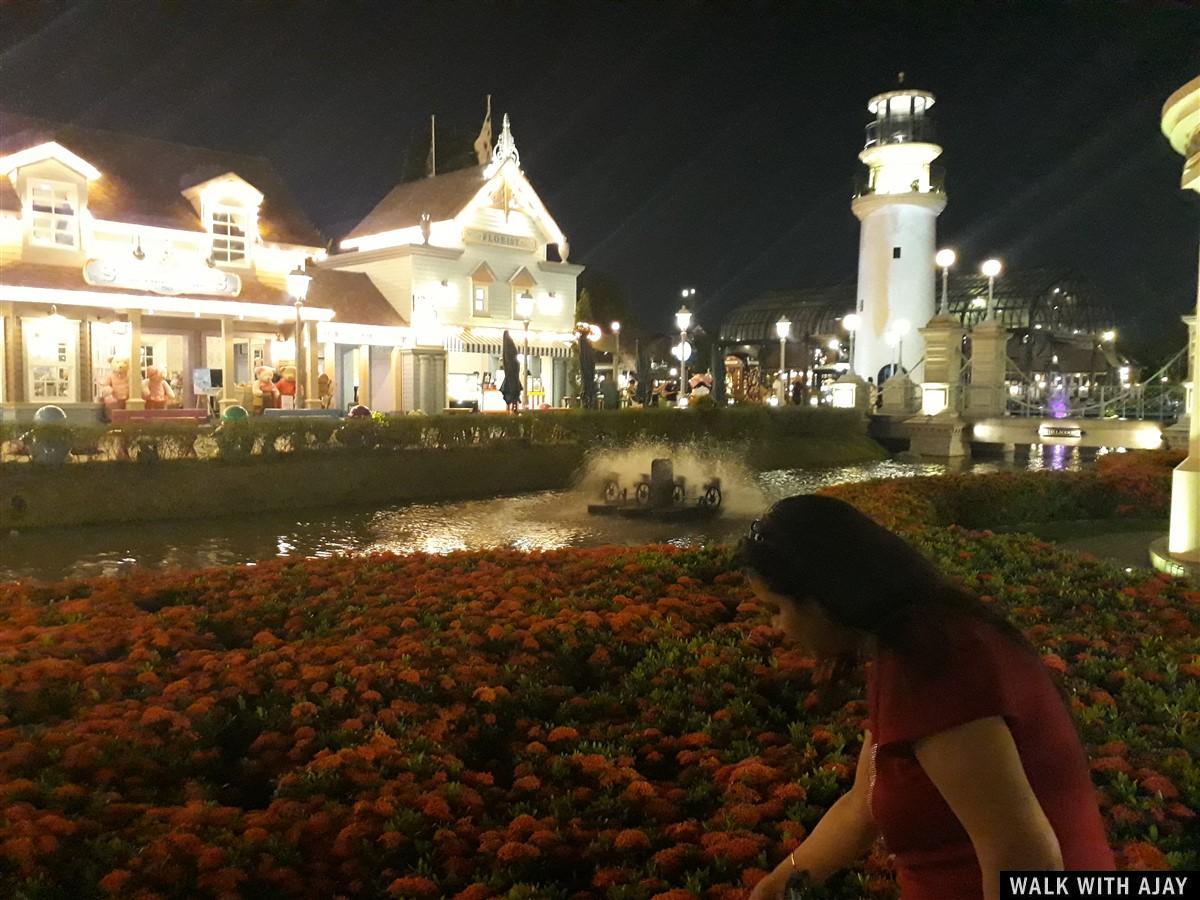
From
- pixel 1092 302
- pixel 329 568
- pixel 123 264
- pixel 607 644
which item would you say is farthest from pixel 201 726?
pixel 1092 302

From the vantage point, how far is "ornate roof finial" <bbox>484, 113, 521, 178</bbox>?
118 feet

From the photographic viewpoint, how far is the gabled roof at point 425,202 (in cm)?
3559

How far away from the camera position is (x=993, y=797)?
186cm

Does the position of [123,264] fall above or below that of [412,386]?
above

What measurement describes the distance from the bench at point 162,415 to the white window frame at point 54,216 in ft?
19.4

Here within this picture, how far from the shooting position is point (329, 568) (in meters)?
8.73

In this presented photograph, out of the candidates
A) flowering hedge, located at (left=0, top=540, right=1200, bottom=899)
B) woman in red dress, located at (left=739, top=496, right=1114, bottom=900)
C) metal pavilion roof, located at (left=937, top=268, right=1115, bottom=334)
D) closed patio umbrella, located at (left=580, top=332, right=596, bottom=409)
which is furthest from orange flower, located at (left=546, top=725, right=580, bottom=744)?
metal pavilion roof, located at (left=937, top=268, right=1115, bottom=334)

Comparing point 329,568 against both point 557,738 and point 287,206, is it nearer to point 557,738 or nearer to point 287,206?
point 557,738

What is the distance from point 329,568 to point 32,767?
4021 millimetres

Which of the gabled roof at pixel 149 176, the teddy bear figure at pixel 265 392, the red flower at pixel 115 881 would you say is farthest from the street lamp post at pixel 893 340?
the red flower at pixel 115 881

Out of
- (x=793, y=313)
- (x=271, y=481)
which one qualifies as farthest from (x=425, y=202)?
(x=793, y=313)

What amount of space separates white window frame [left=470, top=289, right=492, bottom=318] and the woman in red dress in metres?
34.4

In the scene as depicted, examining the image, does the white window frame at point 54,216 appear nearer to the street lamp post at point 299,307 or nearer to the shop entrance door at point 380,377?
the street lamp post at point 299,307

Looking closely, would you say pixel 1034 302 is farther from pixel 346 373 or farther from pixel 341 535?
pixel 341 535
